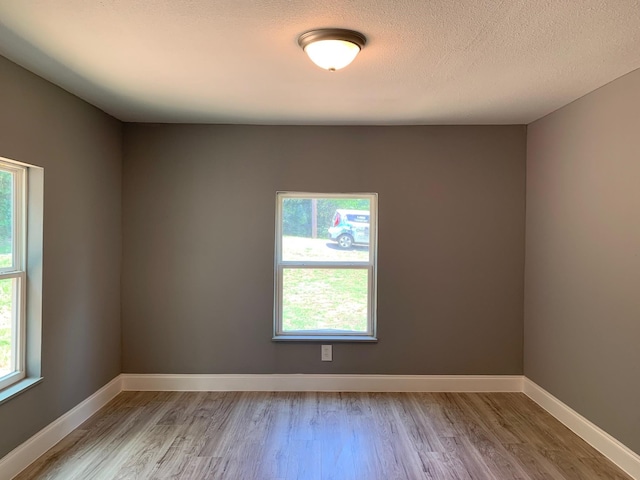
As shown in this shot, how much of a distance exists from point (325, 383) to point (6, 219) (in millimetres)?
2624

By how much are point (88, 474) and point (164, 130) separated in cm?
259

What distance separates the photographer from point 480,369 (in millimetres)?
3781

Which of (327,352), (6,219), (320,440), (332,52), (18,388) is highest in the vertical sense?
(332,52)

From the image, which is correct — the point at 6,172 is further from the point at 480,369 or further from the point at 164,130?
A: the point at 480,369

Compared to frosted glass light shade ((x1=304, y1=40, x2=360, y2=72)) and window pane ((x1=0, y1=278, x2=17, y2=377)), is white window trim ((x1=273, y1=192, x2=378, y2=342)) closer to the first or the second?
frosted glass light shade ((x1=304, y1=40, x2=360, y2=72))

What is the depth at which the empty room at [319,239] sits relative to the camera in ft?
7.16

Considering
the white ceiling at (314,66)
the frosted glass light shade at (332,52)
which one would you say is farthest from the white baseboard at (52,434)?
the frosted glass light shade at (332,52)

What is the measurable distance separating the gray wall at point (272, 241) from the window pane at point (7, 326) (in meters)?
1.16

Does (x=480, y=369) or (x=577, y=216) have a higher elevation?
(x=577, y=216)

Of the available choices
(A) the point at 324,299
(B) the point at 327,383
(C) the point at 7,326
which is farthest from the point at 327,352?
(C) the point at 7,326

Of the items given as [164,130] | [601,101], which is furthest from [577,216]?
[164,130]

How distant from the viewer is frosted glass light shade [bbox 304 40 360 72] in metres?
2.03

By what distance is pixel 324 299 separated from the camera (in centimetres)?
385

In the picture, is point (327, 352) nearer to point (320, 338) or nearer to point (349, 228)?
point (320, 338)
